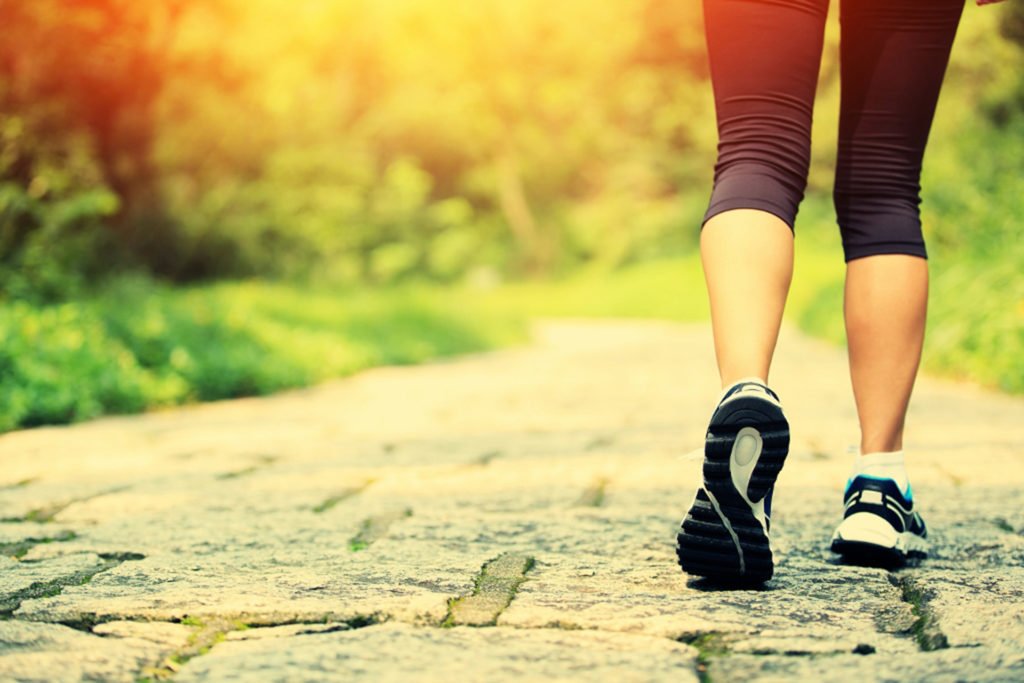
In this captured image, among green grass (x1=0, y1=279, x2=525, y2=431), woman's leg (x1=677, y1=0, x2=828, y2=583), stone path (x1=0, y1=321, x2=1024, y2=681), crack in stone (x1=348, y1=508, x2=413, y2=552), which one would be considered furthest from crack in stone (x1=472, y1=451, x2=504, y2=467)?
green grass (x1=0, y1=279, x2=525, y2=431)

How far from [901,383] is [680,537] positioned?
0.60 metres

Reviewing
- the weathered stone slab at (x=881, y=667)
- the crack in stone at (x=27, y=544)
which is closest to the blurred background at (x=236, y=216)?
the crack in stone at (x=27, y=544)

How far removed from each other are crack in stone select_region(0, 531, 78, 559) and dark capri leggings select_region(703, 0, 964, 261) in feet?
4.39

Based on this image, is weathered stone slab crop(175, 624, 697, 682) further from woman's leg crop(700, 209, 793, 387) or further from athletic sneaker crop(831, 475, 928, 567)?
athletic sneaker crop(831, 475, 928, 567)

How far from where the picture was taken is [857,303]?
1894 millimetres

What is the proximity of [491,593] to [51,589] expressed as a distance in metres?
0.64

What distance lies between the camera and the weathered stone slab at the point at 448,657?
1.14 m

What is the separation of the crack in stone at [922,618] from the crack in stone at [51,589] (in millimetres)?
1040

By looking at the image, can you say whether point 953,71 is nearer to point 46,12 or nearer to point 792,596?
point 46,12

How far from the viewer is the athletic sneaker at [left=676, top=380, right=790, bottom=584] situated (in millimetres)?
1430

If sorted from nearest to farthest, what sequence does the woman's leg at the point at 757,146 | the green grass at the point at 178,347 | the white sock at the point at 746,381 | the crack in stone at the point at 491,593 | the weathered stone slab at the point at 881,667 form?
1. the weathered stone slab at the point at 881,667
2. the crack in stone at the point at 491,593
3. the white sock at the point at 746,381
4. the woman's leg at the point at 757,146
5. the green grass at the point at 178,347

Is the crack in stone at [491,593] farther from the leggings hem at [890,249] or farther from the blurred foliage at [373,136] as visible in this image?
the blurred foliage at [373,136]

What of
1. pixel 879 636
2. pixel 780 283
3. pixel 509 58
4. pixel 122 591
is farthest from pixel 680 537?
pixel 509 58

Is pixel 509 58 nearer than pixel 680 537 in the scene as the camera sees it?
No
